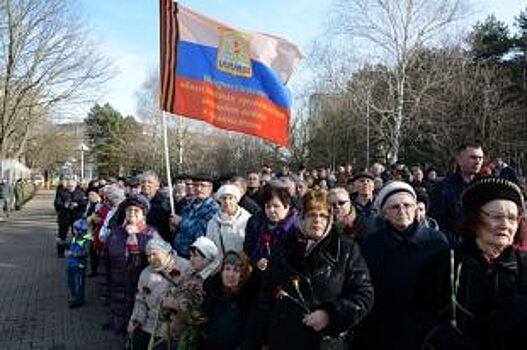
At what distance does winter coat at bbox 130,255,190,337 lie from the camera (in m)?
4.86

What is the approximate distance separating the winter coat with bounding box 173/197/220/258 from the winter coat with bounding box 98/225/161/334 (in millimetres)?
280

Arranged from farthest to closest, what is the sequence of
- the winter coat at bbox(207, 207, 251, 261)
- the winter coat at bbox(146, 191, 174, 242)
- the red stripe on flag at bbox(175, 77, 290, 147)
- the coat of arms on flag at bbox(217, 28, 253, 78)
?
the winter coat at bbox(146, 191, 174, 242)
the coat of arms on flag at bbox(217, 28, 253, 78)
the red stripe on flag at bbox(175, 77, 290, 147)
the winter coat at bbox(207, 207, 251, 261)

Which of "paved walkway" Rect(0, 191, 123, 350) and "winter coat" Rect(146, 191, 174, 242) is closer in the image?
"paved walkway" Rect(0, 191, 123, 350)

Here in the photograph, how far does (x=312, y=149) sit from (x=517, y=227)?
36.3 m

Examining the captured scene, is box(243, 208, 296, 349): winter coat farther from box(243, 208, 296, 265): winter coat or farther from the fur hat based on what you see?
the fur hat

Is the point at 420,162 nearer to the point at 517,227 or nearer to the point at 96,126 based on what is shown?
the point at 517,227

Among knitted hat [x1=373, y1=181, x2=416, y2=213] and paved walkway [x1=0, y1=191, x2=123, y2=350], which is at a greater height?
knitted hat [x1=373, y1=181, x2=416, y2=213]

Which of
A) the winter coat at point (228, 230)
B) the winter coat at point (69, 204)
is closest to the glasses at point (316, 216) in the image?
the winter coat at point (228, 230)

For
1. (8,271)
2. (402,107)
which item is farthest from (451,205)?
(402,107)

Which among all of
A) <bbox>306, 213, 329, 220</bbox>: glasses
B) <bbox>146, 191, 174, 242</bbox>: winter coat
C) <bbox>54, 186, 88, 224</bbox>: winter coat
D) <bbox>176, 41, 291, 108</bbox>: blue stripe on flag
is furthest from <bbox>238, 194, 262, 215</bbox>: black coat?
<bbox>54, 186, 88, 224</bbox>: winter coat

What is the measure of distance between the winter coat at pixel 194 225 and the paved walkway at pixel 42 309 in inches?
56.4

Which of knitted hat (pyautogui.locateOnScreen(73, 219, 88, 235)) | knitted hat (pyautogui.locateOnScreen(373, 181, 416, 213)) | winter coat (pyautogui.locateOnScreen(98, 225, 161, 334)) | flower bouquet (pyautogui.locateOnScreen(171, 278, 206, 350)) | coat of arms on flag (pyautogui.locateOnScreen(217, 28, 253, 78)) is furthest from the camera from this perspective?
knitted hat (pyautogui.locateOnScreen(73, 219, 88, 235))

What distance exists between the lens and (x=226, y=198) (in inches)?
211

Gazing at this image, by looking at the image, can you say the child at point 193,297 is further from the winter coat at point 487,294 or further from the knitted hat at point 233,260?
the winter coat at point 487,294
